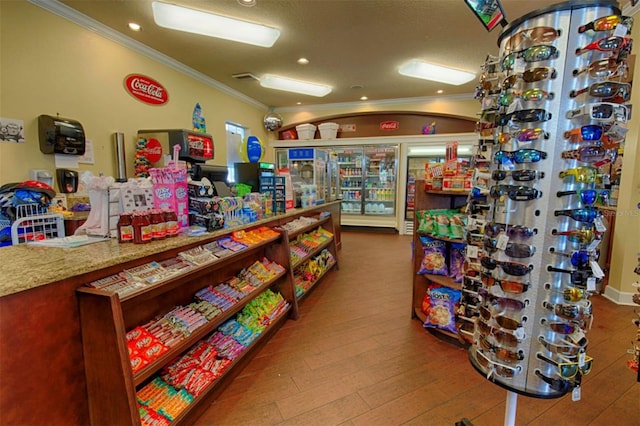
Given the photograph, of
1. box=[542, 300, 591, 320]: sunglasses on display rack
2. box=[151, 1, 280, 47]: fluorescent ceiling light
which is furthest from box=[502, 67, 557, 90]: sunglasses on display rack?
box=[151, 1, 280, 47]: fluorescent ceiling light

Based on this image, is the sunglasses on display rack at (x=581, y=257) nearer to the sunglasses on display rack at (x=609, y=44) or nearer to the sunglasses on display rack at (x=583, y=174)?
the sunglasses on display rack at (x=583, y=174)

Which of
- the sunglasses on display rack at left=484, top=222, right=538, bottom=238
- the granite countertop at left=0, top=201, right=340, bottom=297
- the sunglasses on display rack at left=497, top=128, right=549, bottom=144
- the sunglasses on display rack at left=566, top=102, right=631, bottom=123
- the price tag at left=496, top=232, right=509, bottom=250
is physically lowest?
the granite countertop at left=0, top=201, right=340, bottom=297

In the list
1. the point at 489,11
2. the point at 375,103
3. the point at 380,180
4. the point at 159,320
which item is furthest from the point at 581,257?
the point at 375,103

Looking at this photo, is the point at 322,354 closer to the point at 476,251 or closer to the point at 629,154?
the point at 476,251

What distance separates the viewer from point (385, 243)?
597 cm

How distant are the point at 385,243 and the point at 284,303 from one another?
12.1ft

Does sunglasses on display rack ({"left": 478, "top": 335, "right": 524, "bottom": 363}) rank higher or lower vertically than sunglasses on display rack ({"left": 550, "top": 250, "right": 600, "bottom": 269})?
lower

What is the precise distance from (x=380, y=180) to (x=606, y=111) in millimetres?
6381

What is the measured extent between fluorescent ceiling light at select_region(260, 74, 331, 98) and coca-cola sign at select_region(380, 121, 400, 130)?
5.72 feet

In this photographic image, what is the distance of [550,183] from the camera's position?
1010 millimetres

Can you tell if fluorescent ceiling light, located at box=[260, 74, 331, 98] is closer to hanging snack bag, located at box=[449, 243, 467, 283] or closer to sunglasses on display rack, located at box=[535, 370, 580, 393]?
hanging snack bag, located at box=[449, 243, 467, 283]

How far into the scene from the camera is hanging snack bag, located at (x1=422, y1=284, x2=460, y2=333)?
7.89 feet

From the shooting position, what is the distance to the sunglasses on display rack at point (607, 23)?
90 centimetres

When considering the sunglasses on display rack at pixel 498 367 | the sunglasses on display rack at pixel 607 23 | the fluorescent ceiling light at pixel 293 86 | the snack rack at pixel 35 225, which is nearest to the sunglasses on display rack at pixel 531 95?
the sunglasses on display rack at pixel 607 23
